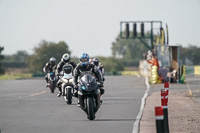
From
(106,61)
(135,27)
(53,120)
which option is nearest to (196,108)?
(53,120)

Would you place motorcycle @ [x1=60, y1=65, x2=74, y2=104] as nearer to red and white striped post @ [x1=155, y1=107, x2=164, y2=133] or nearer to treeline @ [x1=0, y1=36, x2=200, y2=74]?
red and white striped post @ [x1=155, y1=107, x2=164, y2=133]

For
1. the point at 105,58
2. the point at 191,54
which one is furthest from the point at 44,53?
the point at 191,54

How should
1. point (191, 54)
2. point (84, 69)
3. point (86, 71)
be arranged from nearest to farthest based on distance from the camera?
point (86, 71) → point (84, 69) → point (191, 54)

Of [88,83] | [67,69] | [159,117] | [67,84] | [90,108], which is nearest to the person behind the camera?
[159,117]

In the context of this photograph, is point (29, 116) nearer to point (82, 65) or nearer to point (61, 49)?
point (82, 65)

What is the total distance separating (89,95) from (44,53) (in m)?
86.3

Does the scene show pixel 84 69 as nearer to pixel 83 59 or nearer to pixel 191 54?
pixel 83 59

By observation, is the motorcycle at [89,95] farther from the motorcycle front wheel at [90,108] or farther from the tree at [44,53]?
the tree at [44,53]

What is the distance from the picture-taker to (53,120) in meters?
13.9

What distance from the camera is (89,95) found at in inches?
550

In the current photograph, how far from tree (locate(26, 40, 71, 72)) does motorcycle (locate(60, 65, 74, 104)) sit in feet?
244

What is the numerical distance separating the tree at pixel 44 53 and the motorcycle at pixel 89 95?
80.1m

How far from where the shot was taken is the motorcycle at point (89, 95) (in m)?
13.8

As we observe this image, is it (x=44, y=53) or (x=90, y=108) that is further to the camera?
(x=44, y=53)
